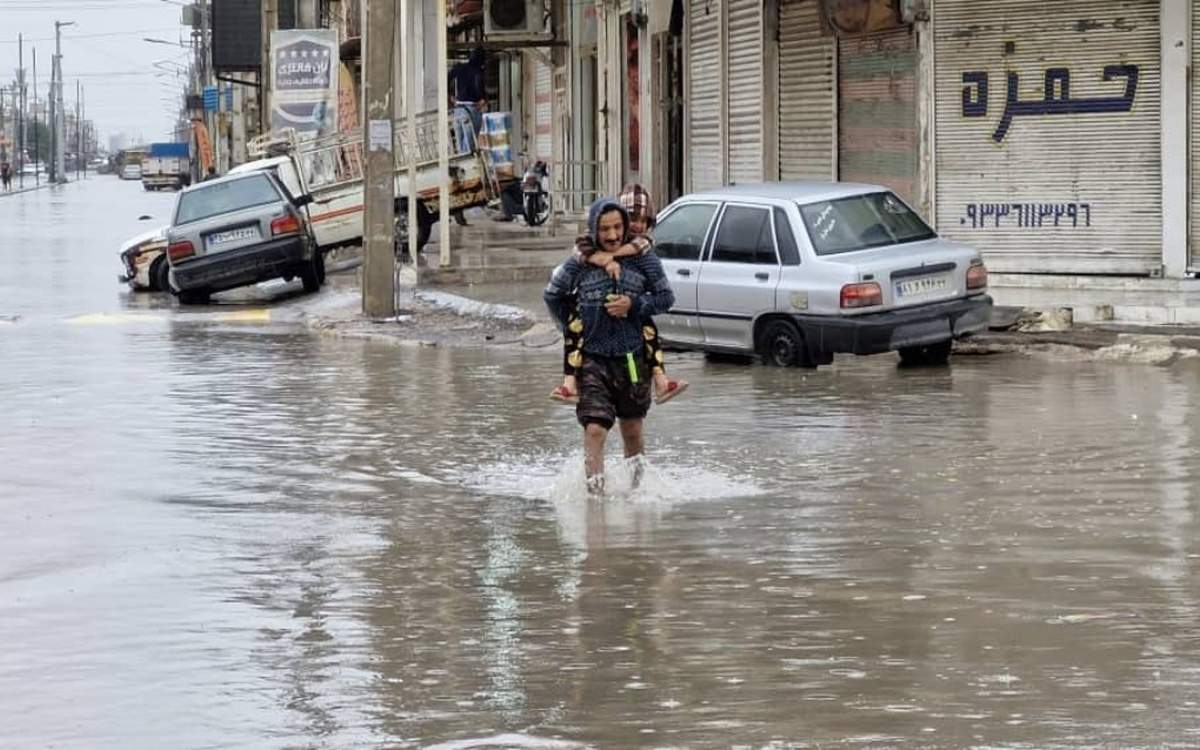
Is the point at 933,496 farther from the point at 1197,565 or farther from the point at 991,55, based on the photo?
the point at 991,55

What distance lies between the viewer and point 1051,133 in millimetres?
21062

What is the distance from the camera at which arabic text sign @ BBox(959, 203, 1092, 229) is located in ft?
68.5

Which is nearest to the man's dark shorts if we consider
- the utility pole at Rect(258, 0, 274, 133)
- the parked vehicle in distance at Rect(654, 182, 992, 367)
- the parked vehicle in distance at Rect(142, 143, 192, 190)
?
the parked vehicle in distance at Rect(654, 182, 992, 367)

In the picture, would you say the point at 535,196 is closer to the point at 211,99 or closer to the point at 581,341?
the point at 581,341

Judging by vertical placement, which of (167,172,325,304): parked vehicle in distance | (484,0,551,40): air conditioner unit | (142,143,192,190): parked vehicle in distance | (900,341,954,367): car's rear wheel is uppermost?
(142,143,192,190): parked vehicle in distance

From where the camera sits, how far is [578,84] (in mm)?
41062

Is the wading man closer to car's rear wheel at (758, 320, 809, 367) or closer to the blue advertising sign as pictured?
car's rear wheel at (758, 320, 809, 367)

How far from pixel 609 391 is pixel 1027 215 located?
36.3 feet

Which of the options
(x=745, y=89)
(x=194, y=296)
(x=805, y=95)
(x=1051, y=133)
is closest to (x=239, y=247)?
(x=194, y=296)

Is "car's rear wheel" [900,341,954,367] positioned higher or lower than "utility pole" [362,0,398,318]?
lower

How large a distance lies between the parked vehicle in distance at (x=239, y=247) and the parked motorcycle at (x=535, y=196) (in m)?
11.4

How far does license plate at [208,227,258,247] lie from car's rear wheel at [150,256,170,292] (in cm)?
273

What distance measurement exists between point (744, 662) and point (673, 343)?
36.6 ft

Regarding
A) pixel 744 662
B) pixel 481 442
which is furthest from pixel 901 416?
pixel 744 662
